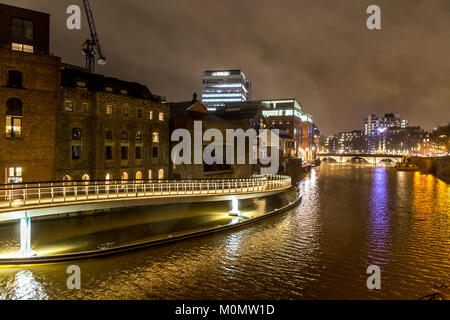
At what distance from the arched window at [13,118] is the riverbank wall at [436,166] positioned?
85987mm

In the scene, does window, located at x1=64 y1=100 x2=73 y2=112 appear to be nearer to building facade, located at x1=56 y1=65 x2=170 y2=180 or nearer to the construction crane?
building facade, located at x1=56 y1=65 x2=170 y2=180

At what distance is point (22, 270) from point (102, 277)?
4.92 metres

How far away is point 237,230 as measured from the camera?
29.2 metres

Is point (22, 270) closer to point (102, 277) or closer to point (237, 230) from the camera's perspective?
point (102, 277)

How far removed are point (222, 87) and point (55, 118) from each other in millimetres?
161177

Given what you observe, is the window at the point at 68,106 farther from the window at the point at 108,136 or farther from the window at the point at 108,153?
the window at the point at 108,153

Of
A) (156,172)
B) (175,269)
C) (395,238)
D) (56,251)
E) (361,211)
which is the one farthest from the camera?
(156,172)

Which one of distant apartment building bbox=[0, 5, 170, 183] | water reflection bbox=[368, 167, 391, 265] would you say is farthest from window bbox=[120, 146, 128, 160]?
water reflection bbox=[368, 167, 391, 265]

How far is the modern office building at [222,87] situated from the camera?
18788cm

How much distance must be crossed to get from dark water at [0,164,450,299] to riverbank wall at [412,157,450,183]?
55.1m

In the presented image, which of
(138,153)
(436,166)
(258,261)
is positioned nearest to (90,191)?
(138,153)

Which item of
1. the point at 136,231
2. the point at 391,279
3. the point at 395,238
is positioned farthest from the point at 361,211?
the point at 136,231

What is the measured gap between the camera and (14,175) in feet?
103

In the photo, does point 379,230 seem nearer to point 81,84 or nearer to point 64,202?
point 64,202
